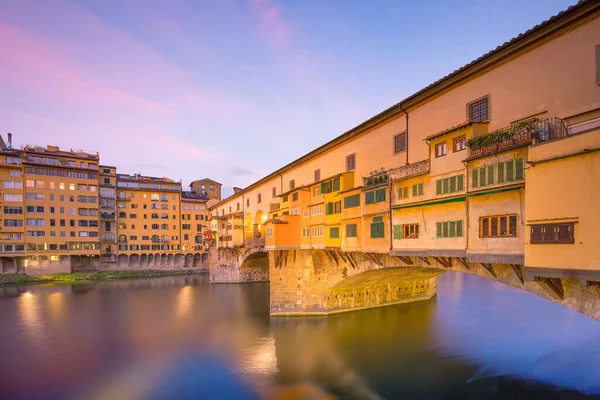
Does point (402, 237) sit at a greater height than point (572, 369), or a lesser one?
greater

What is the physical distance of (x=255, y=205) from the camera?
46.6 meters

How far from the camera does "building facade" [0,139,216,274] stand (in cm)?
5791

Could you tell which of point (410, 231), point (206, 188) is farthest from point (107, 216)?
point (410, 231)

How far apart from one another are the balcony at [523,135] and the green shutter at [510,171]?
543 millimetres

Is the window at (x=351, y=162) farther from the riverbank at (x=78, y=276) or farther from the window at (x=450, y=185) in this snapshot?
the riverbank at (x=78, y=276)

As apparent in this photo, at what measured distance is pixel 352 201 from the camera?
857 inches

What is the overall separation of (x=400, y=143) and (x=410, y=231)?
19.4ft

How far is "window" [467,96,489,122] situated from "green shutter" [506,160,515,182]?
3819 mm

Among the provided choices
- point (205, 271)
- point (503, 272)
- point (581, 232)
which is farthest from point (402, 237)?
point (205, 271)

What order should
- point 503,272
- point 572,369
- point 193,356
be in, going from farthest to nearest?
point 193,356 → point 572,369 → point 503,272

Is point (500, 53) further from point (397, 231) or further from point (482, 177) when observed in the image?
point (397, 231)

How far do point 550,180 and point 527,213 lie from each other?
1.23 m

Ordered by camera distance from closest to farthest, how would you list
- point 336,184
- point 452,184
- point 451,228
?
point 452,184 → point 451,228 → point 336,184

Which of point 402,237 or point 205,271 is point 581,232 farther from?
point 205,271
